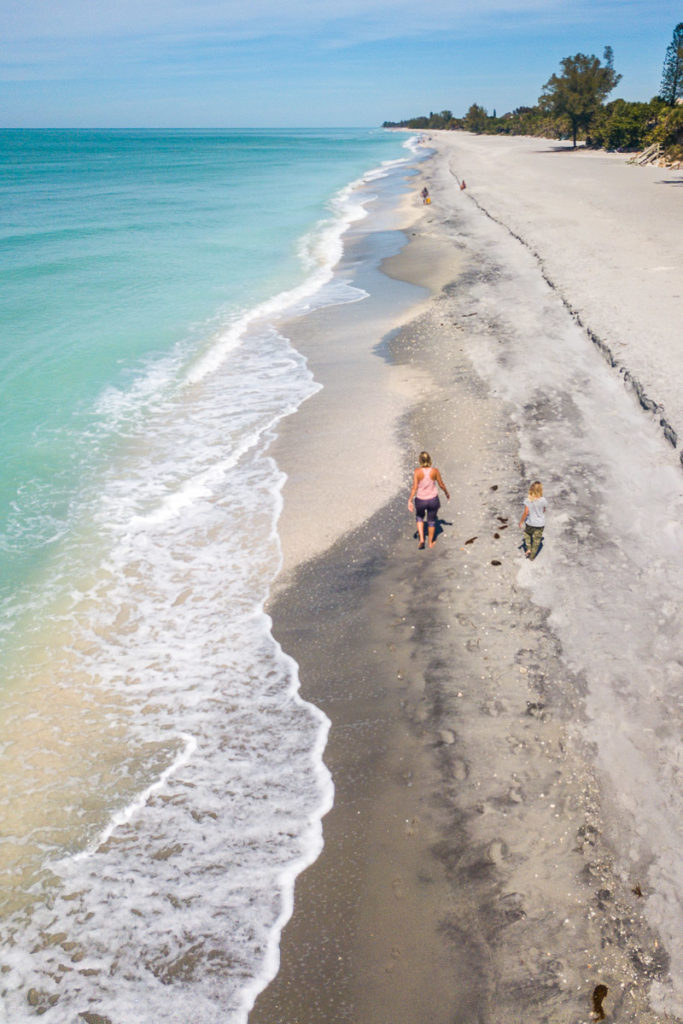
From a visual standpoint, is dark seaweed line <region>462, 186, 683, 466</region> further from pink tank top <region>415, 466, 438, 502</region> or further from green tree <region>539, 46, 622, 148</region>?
green tree <region>539, 46, 622, 148</region>

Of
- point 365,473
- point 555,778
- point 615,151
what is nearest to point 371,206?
Result: point 615,151

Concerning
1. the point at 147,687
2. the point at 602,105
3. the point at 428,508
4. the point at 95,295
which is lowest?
the point at 147,687

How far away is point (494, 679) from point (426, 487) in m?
3.19

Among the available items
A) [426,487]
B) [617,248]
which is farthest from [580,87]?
[426,487]

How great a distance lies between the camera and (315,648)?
8.33 metres

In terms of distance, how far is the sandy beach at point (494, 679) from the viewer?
495 centimetres

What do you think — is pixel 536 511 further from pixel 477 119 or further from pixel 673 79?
pixel 477 119

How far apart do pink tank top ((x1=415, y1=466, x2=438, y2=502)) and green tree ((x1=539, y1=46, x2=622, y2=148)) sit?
82.9m

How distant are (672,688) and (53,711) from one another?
275 inches

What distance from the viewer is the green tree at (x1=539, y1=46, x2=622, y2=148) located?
2867 inches

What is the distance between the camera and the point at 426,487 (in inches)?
377

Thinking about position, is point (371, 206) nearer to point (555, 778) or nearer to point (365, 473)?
point (365, 473)

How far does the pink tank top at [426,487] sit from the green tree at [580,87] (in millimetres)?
82885

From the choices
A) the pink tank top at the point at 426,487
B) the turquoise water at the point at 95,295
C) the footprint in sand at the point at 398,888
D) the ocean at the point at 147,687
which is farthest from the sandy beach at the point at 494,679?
the turquoise water at the point at 95,295
